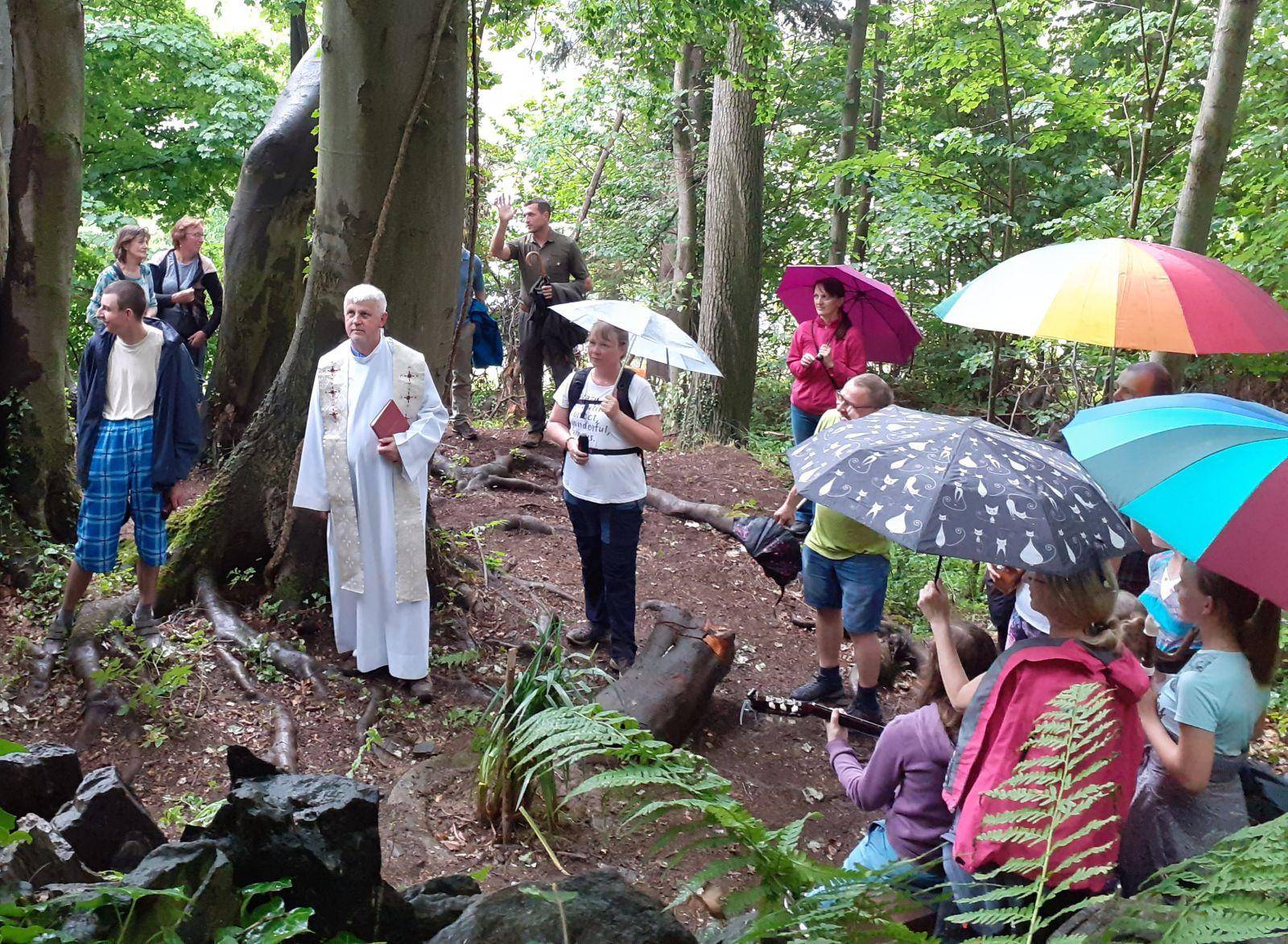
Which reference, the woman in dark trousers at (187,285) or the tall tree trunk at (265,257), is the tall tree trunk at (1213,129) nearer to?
the tall tree trunk at (265,257)

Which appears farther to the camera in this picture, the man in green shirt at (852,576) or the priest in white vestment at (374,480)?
the man in green shirt at (852,576)

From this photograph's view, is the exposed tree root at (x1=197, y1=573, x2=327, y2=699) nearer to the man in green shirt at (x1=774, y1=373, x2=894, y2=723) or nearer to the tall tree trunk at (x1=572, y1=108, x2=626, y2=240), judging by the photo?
the man in green shirt at (x1=774, y1=373, x2=894, y2=723)

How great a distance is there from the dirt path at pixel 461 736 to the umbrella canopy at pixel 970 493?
62.3 inches

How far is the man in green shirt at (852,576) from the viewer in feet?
15.9

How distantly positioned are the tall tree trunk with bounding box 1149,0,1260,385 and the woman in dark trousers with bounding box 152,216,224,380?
7021 mm

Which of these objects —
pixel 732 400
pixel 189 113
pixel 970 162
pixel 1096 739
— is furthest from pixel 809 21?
pixel 1096 739

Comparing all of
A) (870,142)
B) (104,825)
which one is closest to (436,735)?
(104,825)

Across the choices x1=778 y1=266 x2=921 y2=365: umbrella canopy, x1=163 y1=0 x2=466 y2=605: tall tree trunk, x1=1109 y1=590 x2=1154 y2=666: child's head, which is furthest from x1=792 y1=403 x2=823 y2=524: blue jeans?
x1=1109 y1=590 x2=1154 y2=666: child's head

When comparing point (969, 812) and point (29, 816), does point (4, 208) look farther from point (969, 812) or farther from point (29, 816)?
point (969, 812)

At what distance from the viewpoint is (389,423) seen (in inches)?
184

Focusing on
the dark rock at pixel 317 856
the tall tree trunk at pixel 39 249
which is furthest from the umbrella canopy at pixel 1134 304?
the tall tree trunk at pixel 39 249

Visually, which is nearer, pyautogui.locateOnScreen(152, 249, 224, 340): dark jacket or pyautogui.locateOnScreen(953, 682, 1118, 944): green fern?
pyautogui.locateOnScreen(953, 682, 1118, 944): green fern

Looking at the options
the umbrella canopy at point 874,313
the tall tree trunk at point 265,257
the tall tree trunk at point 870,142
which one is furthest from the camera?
the tall tree trunk at point 870,142

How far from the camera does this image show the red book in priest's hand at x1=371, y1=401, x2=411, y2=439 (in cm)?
466
